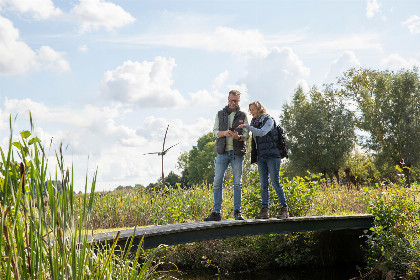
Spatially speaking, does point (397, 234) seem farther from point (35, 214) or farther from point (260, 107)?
point (35, 214)

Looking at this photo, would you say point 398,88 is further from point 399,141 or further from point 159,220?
point 159,220

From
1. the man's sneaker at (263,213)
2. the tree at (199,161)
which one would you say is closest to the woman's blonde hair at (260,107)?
the man's sneaker at (263,213)

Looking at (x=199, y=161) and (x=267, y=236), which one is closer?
(x=267, y=236)

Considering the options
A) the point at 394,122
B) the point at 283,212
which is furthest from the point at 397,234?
the point at 394,122

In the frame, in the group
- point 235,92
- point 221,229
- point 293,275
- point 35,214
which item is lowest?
point 293,275

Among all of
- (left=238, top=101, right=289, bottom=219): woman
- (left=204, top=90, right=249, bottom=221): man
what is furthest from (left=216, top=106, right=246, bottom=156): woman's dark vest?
(left=238, top=101, right=289, bottom=219): woman

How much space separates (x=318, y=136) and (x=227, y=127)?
24.5 m

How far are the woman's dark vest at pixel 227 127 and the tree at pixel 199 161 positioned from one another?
3059cm

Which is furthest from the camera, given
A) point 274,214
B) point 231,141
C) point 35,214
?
point 274,214

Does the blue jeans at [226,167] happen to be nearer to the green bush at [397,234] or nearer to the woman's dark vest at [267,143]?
the woman's dark vest at [267,143]

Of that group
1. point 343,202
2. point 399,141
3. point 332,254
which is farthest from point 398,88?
point 332,254

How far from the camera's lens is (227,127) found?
258 inches

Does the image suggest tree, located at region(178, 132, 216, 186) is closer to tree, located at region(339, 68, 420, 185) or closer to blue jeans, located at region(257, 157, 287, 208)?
tree, located at region(339, 68, 420, 185)

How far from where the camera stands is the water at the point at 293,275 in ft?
28.5
